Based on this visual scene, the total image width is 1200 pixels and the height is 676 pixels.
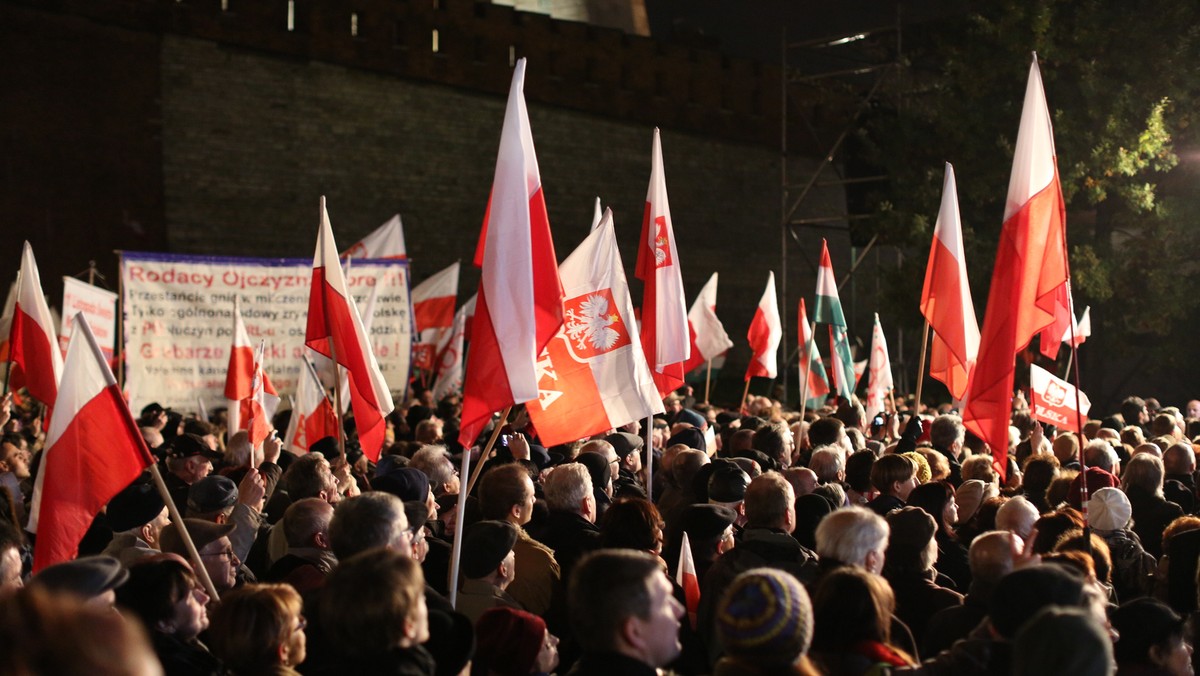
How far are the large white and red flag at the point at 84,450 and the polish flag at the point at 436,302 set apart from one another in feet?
35.7

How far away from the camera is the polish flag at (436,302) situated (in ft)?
51.0

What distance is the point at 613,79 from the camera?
28.6m

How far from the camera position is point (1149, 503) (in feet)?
20.2

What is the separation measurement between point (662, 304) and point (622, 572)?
4.53 meters

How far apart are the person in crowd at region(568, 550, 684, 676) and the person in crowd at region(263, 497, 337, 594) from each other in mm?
1677

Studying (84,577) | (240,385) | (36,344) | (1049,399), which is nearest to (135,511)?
(84,577)

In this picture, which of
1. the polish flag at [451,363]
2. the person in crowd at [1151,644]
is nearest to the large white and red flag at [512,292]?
the person in crowd at [1151,644]

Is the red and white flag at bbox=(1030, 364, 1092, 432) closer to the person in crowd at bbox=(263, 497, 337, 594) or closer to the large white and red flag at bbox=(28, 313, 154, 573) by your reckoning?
the person in crowd at bbox=(263, 497, 337, 594)

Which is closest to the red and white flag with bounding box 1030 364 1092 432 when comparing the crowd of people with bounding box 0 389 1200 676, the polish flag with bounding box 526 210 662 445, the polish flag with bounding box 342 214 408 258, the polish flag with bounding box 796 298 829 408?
the crowd of people with bounding box 0 389 1200 676

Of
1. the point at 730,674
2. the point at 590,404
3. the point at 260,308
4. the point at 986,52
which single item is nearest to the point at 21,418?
the point at 260,308

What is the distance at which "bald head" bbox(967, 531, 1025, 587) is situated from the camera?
3.69 meters

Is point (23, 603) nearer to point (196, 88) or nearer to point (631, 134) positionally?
point (196, 88)

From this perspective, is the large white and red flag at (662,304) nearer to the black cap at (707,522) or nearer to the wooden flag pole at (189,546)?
the black cap at (707,522)

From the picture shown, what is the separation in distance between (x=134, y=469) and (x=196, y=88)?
20.3m
